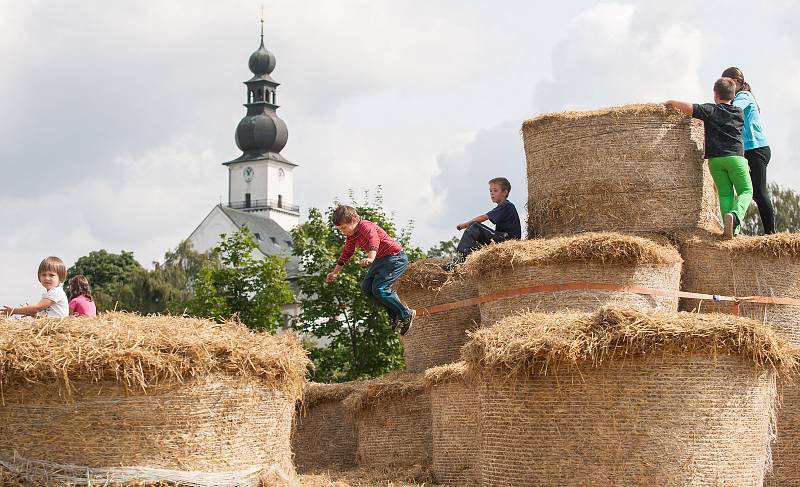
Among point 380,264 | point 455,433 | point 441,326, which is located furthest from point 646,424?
point 441,326

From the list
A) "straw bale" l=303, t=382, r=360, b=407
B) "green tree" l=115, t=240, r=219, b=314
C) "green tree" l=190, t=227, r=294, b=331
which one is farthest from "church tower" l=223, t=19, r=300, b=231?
"straw bale" l=303, t=382, r=360, b=407

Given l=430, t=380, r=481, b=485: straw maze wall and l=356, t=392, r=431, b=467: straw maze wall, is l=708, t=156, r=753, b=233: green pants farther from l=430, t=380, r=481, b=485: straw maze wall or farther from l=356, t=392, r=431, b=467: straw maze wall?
l=356, t=392, r=431, b=467: straw maze wall

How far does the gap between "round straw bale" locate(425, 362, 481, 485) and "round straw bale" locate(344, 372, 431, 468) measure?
2.05ft

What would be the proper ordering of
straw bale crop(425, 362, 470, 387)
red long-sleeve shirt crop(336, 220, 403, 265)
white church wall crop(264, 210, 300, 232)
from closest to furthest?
straw bale crop(425, 362, 470, 387) < red long-sleeve shirt crop(336, 220, 403, 265) < white church wall crop(264, 210, 300, 232)

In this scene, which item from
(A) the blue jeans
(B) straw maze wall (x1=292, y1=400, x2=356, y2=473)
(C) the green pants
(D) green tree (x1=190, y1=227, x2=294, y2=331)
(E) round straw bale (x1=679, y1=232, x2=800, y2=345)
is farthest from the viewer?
(D) green tree (x1=190, y1=227, x2=294, y2=331)

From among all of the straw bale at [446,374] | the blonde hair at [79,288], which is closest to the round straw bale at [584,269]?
the straw bale at [446,374]

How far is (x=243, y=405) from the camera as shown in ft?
28.6

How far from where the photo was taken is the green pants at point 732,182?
11883 mm

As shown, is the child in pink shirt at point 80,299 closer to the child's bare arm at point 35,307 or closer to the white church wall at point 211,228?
the child's bare arm at point 35,307

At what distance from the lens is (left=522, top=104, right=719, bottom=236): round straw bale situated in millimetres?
12156

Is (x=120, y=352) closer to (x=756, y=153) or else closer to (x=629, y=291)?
→ (x=629, y=291)

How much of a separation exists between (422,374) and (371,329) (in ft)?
61.1

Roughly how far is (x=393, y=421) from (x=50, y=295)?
172 inches

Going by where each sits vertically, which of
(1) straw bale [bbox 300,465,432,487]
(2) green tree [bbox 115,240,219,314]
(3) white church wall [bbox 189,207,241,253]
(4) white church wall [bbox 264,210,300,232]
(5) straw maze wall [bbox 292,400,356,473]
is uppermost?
(4) white church wall [bbox 264,210,300,232]
